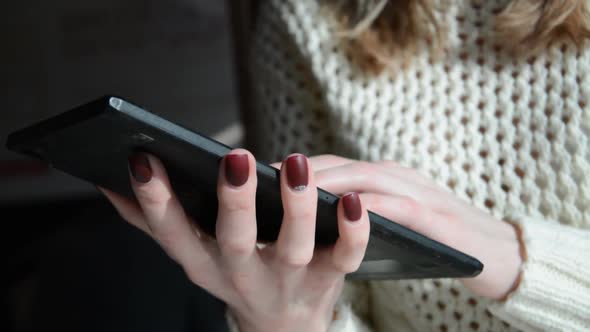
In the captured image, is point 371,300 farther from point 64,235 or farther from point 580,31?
point 64,235

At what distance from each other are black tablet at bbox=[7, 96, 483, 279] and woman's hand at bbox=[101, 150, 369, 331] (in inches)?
0.4

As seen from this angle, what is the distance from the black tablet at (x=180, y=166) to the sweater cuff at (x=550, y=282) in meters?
0.10

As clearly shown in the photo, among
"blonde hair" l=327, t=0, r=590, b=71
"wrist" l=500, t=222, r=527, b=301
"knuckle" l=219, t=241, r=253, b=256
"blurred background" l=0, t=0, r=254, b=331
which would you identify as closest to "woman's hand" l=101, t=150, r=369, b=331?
"knuckle" l=219, t=241, r=253, b=256

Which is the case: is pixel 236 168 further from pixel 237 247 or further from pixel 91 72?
pixel 91 72

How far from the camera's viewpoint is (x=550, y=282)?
509 mm

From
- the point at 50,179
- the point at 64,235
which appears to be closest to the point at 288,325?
the point at 64,235

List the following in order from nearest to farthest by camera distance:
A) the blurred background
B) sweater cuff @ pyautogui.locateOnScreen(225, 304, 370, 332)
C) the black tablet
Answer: the black tablet
sweater cuff @ pyautogui.locateOnScreen(225, 304, 370, 332)
the blurred background

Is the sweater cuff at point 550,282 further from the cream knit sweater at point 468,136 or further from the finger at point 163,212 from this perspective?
the finger at point 163,212

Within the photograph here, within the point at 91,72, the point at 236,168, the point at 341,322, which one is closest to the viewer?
the point at 236,168

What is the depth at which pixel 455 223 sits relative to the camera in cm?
A: 48

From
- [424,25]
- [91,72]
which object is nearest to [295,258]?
[424,25]

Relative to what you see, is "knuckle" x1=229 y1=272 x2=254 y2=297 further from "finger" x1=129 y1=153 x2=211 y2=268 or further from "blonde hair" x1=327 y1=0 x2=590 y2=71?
"blonde hair" x1=327 y1=0 x2=590 y2=71

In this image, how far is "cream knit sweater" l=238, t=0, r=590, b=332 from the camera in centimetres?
52

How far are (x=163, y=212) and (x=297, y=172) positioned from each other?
4.2 inches
